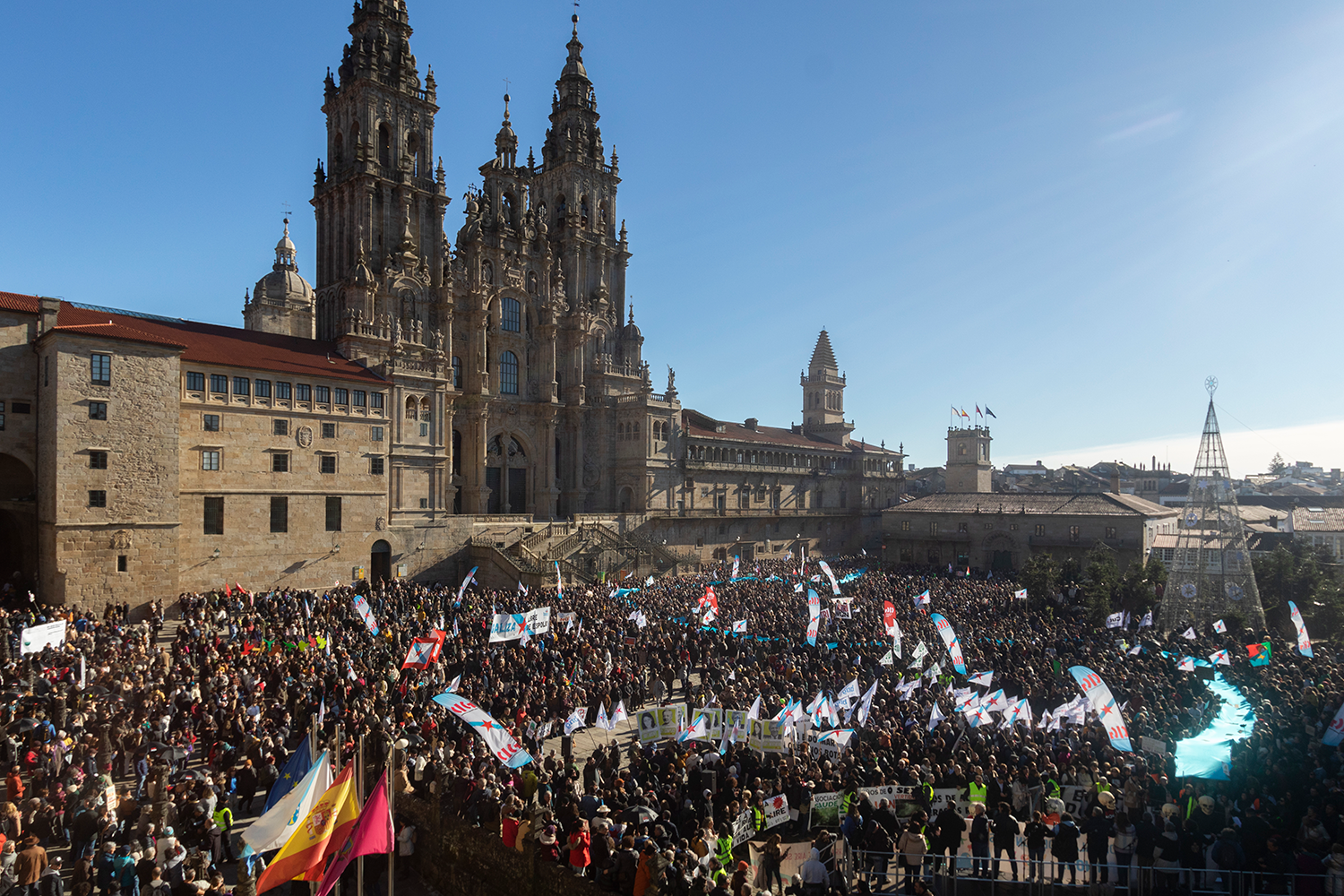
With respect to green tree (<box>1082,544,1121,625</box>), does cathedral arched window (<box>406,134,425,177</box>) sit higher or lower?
higher

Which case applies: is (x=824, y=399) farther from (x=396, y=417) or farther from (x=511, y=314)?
(x=396, y=417)

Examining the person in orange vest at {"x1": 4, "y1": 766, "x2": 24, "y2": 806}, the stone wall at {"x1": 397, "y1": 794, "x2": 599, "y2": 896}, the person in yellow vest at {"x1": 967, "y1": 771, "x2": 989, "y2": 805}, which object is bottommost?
the stone wall at {"x1": 397, "y1": 794, "x2": 599, "y2": 896}

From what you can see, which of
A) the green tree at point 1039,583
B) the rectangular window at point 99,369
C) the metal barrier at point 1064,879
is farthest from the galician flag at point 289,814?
the green tree at point 1039,583

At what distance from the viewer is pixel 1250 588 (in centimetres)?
3600

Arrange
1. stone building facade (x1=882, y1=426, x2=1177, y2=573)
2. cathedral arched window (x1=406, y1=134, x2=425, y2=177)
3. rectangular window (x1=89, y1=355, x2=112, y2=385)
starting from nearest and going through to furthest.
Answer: rectangular window (x1=89, y1=355, x2=112, y2=385) < cathedral arched window (x1=406, y1=134, x2=425, y2=177) < stone building facade (x1=882, y1=426, x2=1177, y2=573)

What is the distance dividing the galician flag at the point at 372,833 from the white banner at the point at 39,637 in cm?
1391

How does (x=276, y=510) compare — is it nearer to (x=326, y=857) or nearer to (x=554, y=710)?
(x=554, y=710)

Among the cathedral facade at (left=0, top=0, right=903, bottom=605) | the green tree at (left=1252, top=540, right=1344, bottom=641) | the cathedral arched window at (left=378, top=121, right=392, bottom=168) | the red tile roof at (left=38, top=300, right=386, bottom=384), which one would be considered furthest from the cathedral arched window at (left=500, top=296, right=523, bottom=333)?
the green tree at (left=1252, top=540, right=1344, bottom=641)

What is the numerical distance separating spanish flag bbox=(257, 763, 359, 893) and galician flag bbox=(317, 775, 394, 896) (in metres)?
0.32

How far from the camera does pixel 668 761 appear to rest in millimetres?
16547

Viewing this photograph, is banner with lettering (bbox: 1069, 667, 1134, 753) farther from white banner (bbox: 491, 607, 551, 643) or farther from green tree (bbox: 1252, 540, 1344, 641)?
green tree (bbox: 1252, 540, 1344, 641)

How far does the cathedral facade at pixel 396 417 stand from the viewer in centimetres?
3130

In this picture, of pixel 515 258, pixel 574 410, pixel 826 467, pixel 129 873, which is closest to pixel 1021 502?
pixel 826 467

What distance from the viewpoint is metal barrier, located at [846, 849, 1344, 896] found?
11680 millimetres
